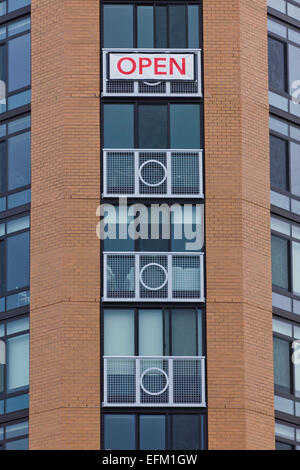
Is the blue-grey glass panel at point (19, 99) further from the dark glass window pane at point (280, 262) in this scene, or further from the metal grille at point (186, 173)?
the dark glass window pane at point (280, 262)

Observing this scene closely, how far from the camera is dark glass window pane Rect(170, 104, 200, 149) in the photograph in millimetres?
39875

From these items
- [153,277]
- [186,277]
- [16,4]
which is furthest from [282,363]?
[16,4]

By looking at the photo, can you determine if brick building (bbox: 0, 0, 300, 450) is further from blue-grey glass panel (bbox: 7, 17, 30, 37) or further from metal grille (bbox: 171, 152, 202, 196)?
blue-grey glass panel (bbox: 7, 17, 30, 37)

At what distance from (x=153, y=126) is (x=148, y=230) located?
2.57 m

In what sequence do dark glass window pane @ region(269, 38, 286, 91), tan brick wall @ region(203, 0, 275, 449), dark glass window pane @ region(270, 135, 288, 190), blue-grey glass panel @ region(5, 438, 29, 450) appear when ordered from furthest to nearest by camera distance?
dark glass window pane @ region(269, 38, 286, 91)
dark glass window pane @ region(270, 135, 288, 190)
blue-grey glass panel @ region(5, 438, 29, 450)
tan brick wall @ region(203, 0, 275, 449)

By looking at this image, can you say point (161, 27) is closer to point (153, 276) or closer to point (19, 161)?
point (19, 161)

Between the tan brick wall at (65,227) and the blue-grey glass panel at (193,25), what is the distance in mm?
2246

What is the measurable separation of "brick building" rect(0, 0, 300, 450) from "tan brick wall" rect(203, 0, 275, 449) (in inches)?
1.8

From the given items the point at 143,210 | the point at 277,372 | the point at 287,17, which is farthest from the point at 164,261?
the point at 287,17

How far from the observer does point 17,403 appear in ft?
129

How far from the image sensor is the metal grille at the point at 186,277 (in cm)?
3881

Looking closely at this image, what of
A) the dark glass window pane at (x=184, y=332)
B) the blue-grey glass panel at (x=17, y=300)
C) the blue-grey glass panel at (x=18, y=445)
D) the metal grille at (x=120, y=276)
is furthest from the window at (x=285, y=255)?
the blue-grey glass panel at (x=18, y=445)

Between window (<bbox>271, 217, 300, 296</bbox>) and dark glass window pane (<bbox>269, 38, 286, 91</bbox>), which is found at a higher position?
dark glass window pane (<bbox>269, 38, 286, 91</bbox>)

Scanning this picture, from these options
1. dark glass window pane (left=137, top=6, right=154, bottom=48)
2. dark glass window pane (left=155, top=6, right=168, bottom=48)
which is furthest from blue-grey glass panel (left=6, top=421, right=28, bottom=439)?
dark glass window pane (left=155, top=6, right=168, bottom=48)
